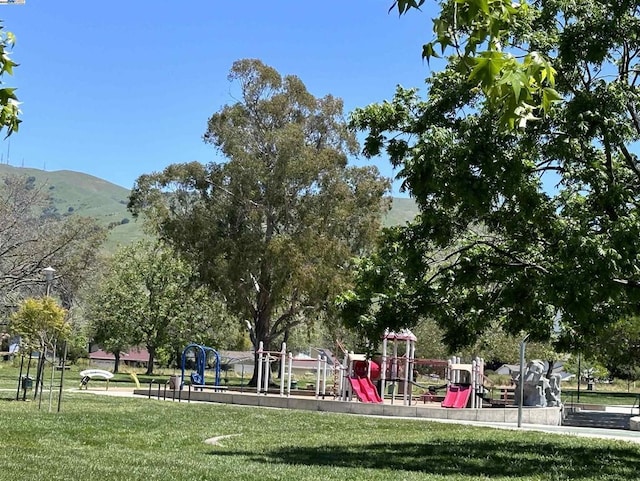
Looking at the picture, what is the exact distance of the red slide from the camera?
92.5 feet

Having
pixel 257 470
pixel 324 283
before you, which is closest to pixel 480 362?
pixel 324 283

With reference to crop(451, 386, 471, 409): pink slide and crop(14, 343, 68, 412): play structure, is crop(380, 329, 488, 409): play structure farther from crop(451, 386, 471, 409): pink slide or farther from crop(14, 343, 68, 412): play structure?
crop(14, 343, 68, 412): play structure

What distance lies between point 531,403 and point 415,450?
17803mm

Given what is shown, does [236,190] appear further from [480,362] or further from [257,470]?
[257,470]

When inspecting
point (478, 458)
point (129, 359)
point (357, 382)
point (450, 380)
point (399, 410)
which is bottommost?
point (129, 359)

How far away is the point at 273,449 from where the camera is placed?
13.6 meters

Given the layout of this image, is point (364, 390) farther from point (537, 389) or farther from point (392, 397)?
point (537, 389)

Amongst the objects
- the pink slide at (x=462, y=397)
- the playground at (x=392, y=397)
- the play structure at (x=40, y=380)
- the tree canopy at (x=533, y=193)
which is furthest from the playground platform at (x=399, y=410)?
the tree canopy at (x=533, y=193)

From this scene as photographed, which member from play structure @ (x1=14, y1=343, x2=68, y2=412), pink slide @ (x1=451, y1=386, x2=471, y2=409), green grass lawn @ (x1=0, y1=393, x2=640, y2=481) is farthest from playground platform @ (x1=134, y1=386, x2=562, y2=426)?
green grass lawn @ (x1=0, y1=393, x2=640, y2=481)

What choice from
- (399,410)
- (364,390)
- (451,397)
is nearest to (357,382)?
(364,390)

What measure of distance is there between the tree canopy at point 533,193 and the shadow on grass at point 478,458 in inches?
79.2

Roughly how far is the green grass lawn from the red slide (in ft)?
22.1

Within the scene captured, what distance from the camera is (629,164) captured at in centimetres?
1247

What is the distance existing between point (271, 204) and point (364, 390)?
14.8 metres
